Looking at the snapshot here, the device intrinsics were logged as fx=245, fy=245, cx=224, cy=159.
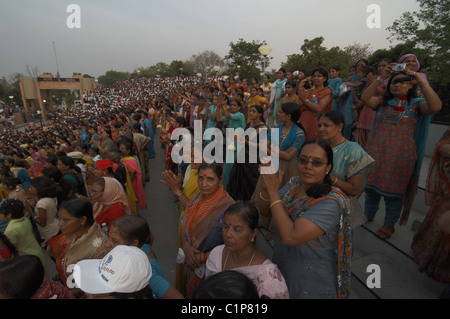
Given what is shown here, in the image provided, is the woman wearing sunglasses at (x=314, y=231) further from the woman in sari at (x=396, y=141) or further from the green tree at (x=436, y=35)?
the green tree at (x=436, y=35)

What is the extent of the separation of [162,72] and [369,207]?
5817 centimetres

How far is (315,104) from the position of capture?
3418 mm

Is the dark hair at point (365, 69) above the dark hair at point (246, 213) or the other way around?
above

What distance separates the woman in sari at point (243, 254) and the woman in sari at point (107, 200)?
1.67 metres

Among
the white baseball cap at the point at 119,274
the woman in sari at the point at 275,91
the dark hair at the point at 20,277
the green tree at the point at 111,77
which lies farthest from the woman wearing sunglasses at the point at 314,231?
the green tree at the point at 111,77

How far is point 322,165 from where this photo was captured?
1.48 m

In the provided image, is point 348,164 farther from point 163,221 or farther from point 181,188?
point 163,221

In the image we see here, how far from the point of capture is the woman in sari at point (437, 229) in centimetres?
203

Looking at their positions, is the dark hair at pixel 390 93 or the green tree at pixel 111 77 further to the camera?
the green tree at pixel 111 77

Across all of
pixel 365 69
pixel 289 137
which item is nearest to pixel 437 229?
pixel 289 137

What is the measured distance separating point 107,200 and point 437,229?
3.24m

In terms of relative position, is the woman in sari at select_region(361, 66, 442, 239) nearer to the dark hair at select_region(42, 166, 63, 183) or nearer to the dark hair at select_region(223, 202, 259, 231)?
the dark hair at select_region(223, 202, 259, 231)

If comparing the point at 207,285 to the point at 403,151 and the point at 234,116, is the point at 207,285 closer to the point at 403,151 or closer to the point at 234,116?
the point at 403,151

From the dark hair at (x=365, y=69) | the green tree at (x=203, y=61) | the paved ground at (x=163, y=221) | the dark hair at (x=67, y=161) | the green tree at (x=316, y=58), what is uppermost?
the green tree at (x=203, y=61)
